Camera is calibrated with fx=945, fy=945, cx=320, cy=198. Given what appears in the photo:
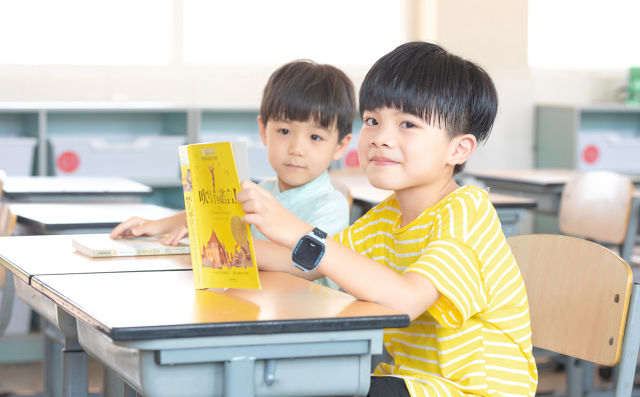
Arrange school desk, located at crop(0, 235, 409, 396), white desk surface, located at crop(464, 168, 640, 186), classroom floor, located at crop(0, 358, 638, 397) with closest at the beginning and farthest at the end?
school desk, located at crop(0, 235, 409, 396)
classroom floor, located at crop(0, 358, 638, 397)
white desk surface, located at crop(464, 168, 640, 186)

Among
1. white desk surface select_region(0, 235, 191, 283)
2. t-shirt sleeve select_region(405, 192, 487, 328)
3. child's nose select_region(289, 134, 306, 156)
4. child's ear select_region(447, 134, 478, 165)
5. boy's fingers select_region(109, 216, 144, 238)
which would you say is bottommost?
white desk surface select_region(0, 235, 191, 283)

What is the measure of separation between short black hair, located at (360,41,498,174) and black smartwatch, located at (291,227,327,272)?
0.99ft

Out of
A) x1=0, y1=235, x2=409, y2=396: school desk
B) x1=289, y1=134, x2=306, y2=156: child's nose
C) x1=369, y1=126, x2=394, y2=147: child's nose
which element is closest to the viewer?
x1=0, y1=235, x2=409, y2=396: school desk

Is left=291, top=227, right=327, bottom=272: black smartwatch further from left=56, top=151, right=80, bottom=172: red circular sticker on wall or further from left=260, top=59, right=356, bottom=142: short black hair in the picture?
left=56, top=151, right=80, bottom=172: red circular sticker on wall

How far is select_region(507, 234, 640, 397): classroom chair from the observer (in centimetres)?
155

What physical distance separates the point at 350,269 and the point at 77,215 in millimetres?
1459

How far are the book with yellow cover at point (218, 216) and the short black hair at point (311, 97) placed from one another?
2.81 feet

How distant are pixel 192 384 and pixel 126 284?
1.10 ft

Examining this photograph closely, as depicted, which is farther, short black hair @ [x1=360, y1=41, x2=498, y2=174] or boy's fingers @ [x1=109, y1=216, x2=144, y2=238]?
boy's fingers @ [x1=109, y1=216, x2=144, y2=238]

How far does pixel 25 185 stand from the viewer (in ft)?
10.8

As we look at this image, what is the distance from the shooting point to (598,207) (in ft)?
11.9

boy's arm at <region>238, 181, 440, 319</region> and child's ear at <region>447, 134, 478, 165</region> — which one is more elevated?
child's ear at <region>447, 134, 478, 165</region>

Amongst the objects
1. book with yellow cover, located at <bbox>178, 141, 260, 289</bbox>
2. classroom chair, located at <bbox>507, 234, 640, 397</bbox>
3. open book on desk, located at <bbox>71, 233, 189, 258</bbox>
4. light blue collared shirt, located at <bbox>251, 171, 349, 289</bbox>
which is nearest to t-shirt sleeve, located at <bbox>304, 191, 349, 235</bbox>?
light blue collared shirt, located at <bbox>251, 171, 349, 289</bbox>

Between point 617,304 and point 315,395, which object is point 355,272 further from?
point 617,304
